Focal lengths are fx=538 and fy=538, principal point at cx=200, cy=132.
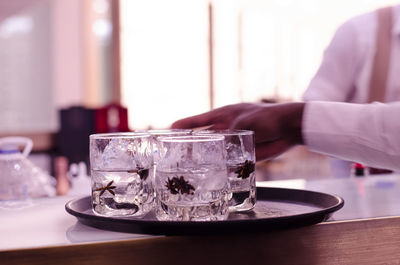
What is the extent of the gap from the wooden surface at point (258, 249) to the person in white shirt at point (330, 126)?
0.14 meters

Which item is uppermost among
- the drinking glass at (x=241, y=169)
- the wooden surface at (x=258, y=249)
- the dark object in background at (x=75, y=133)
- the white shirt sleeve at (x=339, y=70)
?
the white shirt sleeve at (x=339, y=70)

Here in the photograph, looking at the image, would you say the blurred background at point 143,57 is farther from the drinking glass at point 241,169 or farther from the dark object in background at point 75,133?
the drinking glass at point 241,169

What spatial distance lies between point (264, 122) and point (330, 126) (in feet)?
0.37

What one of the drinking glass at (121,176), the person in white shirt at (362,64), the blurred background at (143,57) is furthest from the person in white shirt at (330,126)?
the blurred background at (143,57)

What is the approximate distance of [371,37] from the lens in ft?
6.26

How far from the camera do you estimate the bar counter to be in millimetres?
671

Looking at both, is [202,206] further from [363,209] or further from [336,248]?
[363,209]

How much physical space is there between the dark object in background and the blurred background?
1964 mm

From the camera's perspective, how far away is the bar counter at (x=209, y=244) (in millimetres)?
671

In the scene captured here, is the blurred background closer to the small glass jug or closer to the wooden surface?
the small glass jug

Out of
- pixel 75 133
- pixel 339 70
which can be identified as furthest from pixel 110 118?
pixel 339 70

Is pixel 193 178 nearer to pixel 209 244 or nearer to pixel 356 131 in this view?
pixel 209 244

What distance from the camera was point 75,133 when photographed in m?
3.75

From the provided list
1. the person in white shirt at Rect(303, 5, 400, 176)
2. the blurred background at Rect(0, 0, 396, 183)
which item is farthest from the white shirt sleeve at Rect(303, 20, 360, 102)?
the blurred background at Rect(0, 0, 396, 183)
